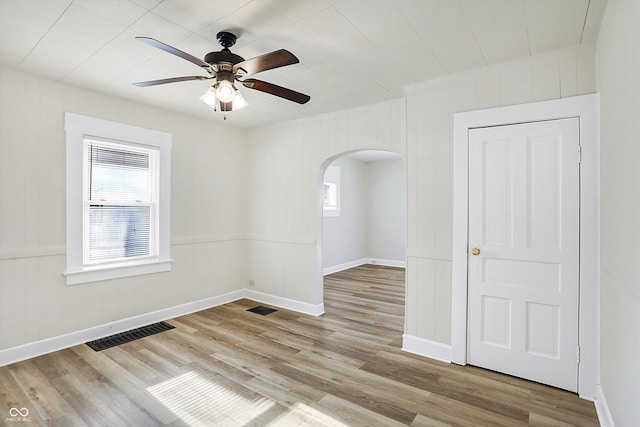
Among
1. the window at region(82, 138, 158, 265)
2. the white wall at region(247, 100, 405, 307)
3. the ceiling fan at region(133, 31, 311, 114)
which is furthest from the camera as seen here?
the white wall at region(247, 100, 405, 307)

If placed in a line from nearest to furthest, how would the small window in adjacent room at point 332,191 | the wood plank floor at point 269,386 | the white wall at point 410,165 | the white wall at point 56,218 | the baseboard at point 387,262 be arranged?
→ the wood plank floor at point 269,386
the white wall at point 410,165
the white wall at point 56,218
the small window in adjacent room at point 332,191
the baseboard at point 387,262

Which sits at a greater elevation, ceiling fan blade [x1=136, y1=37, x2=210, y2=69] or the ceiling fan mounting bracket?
the ceiling fan mounting bracket

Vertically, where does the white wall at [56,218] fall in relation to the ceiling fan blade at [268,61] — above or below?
below

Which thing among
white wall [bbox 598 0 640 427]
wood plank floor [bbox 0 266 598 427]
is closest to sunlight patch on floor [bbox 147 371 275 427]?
wood plank floor [bbox 0 266 598 427]

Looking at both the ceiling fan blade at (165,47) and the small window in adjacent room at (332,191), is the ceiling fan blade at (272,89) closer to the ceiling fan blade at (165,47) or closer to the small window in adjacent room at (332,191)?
the ceiling fan blade at (165,47)

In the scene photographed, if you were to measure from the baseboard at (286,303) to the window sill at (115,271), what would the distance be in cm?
133

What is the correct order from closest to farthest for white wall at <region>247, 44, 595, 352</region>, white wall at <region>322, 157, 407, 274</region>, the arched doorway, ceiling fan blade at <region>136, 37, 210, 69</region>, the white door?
ceiling fan blade at <region>136, 37, 210, 69</region>
the white door
white wall at <region>247, 44, 595, 352</region>
the arched doorway
white wall at <region>322, 157, 407, 274</region>

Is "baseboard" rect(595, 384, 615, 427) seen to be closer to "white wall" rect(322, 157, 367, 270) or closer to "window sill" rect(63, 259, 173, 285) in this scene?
"window sill" rect(63, 259, 173, 285)

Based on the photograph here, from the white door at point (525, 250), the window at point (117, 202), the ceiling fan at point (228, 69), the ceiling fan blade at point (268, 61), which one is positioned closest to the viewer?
the ceiling fan blade at point (268, 61)

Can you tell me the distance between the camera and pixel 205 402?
2.33 metres

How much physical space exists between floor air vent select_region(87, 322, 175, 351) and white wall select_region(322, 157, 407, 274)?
4.04m

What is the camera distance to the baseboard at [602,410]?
1.92 meters

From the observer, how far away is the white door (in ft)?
7.99

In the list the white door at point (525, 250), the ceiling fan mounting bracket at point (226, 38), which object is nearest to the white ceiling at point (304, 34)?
the ceiling fan mounting bracket at point (226, 38)
